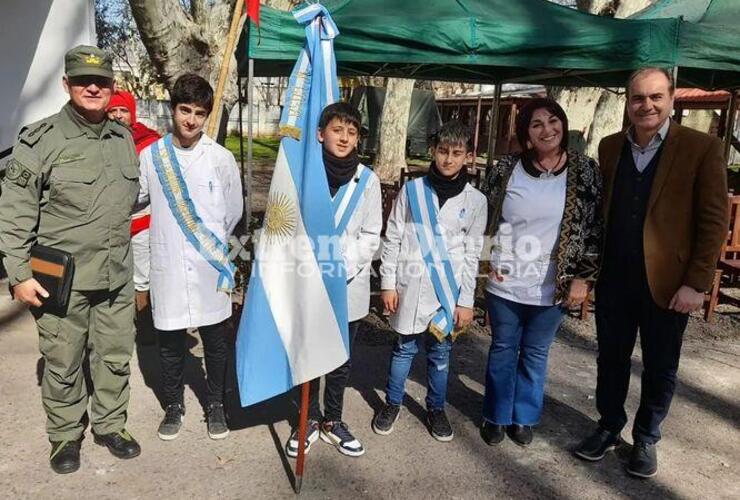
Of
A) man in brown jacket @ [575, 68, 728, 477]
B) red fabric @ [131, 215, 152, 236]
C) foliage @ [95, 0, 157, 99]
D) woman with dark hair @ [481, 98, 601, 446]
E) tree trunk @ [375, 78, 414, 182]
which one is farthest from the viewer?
foliage @ [95, 0, 157, 99]

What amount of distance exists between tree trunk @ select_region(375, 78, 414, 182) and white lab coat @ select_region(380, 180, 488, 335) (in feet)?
34.3

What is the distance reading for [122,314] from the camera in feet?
9.96

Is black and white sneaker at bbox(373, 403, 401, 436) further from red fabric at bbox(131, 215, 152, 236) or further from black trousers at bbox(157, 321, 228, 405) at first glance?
red fabric at bbox(131, 215, 152, 236)

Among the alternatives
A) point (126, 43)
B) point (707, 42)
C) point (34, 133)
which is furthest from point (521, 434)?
point (126, 43)

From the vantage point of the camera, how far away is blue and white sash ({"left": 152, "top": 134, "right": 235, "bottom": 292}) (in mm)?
2955

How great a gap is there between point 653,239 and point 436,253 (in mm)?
1064

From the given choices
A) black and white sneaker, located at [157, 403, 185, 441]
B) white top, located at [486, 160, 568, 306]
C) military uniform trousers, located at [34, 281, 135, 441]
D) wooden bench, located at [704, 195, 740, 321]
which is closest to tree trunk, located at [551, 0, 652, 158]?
wooden bench, located at [704, 195, 740, 321]

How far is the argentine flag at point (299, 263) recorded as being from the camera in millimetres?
2773

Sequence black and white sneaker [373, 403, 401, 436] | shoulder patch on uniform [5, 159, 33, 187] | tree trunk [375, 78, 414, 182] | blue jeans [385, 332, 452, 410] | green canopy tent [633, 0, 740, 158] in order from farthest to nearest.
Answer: tree trunk [375, 78, 414, 182] < green canopy tent [633, 0, 740, 158] < black and white sneaker [373, 403, 401, 436] < blue jeans [385, 332, 452, 410] < shoulder patch on uniform [5, 159, 33, 187]

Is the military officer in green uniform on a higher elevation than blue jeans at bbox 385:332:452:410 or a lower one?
higher

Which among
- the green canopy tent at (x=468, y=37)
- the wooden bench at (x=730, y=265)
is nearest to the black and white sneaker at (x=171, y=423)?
the green canopy tent at (x=468, y=37)

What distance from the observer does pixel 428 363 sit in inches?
133

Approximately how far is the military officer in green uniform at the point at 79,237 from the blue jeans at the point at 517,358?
1957 mm

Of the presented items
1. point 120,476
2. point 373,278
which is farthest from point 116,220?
point 373,278
